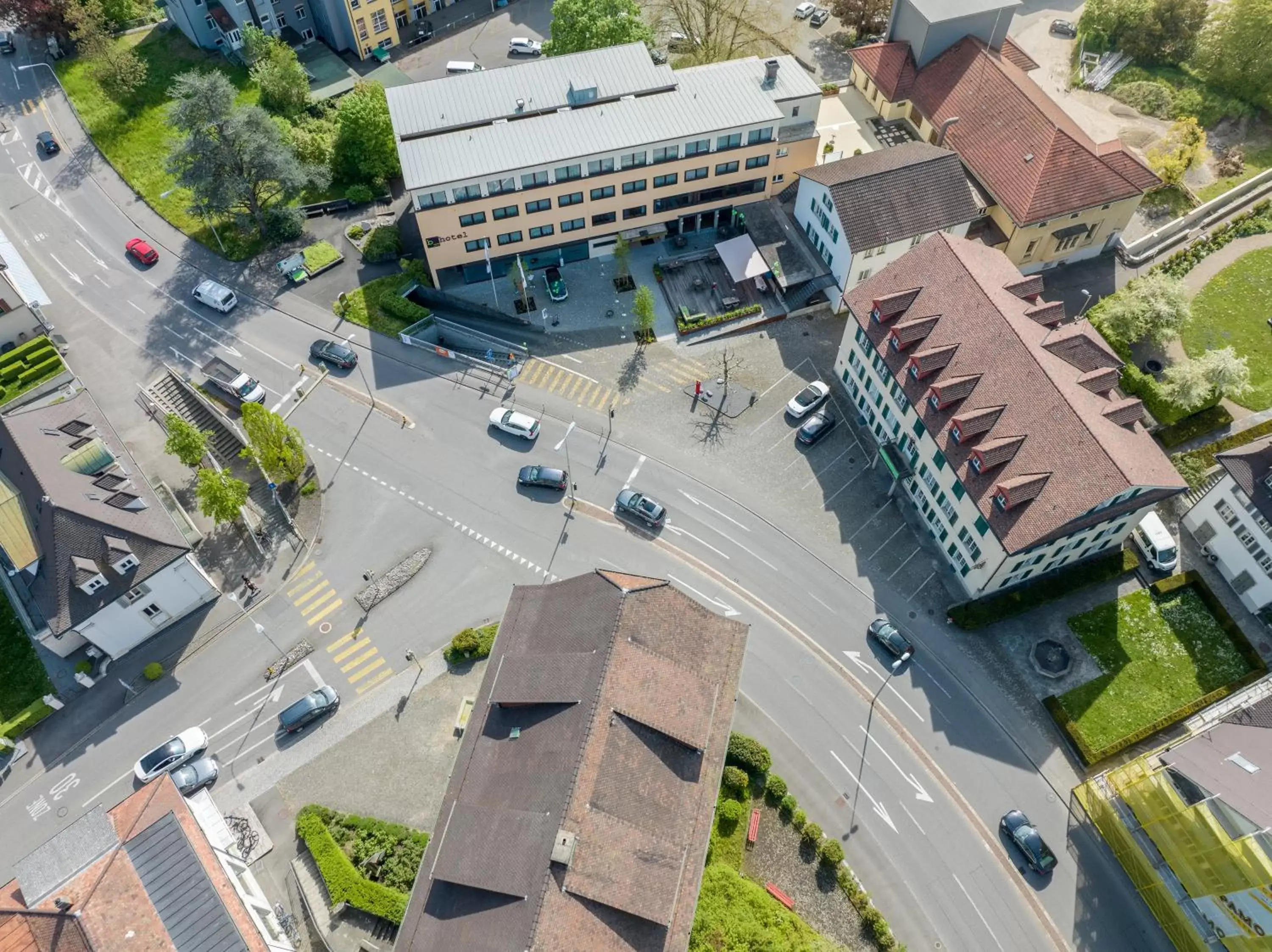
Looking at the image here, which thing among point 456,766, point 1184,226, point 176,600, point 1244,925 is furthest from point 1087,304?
point 176,600

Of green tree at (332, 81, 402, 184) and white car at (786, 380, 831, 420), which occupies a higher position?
green tree at (332, 81, 402, 184)

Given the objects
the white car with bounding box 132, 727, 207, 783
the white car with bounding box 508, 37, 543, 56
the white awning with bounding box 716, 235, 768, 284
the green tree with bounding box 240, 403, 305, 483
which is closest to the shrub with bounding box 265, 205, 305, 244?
the green tree with bounding box 240, 403, 305, 483

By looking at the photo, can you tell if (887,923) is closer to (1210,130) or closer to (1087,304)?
(1087,304)

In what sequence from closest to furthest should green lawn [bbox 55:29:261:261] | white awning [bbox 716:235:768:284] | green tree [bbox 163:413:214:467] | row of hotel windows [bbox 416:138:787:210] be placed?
green tree [bbox 163:413:214:467] < row of hotel windows [bbox 416:138:787:210] < white awning [bbox 716:235:768:284] < green lawn [bbox 55:29:261:261]

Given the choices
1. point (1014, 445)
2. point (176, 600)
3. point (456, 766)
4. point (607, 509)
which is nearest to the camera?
point (456, 766)

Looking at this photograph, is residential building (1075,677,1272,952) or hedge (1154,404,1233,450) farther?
hedge (1154,404,1233,450)

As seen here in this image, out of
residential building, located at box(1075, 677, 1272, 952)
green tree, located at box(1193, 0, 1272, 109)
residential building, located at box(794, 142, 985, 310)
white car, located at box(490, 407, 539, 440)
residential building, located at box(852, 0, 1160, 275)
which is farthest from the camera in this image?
green tree, located at box(1193, 0, 1272, 109)

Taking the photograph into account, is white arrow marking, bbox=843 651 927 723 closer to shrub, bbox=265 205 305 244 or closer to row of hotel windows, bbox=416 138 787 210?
row of hotel windows, bbox=416 138 787 210
